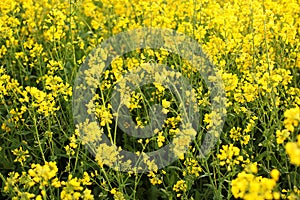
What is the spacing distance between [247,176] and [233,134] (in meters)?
1.67

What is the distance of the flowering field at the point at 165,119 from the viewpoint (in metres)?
3.07

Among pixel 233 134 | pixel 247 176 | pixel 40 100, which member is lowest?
pixel 233 134

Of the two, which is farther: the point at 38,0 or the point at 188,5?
the point at 38,0

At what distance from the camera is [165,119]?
3727mm

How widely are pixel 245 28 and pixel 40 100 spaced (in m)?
2.22

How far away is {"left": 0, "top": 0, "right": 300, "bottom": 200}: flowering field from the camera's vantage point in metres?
3.07

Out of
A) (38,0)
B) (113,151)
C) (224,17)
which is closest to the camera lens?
(113,151)

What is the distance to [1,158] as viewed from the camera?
3678 millimetres

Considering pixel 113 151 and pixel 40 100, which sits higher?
pixel 40 100

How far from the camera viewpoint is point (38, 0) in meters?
5.45

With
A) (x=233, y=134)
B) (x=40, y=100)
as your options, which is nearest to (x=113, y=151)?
(x=40, y=100)

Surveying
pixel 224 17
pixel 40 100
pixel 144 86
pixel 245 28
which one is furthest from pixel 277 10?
pixel 40 100

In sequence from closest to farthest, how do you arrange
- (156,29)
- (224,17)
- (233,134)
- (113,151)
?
1. (113,151)
2. (233,134)
3. (224,17)
4. (156,29)

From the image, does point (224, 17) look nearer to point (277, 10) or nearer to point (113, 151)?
point (277, 10)
